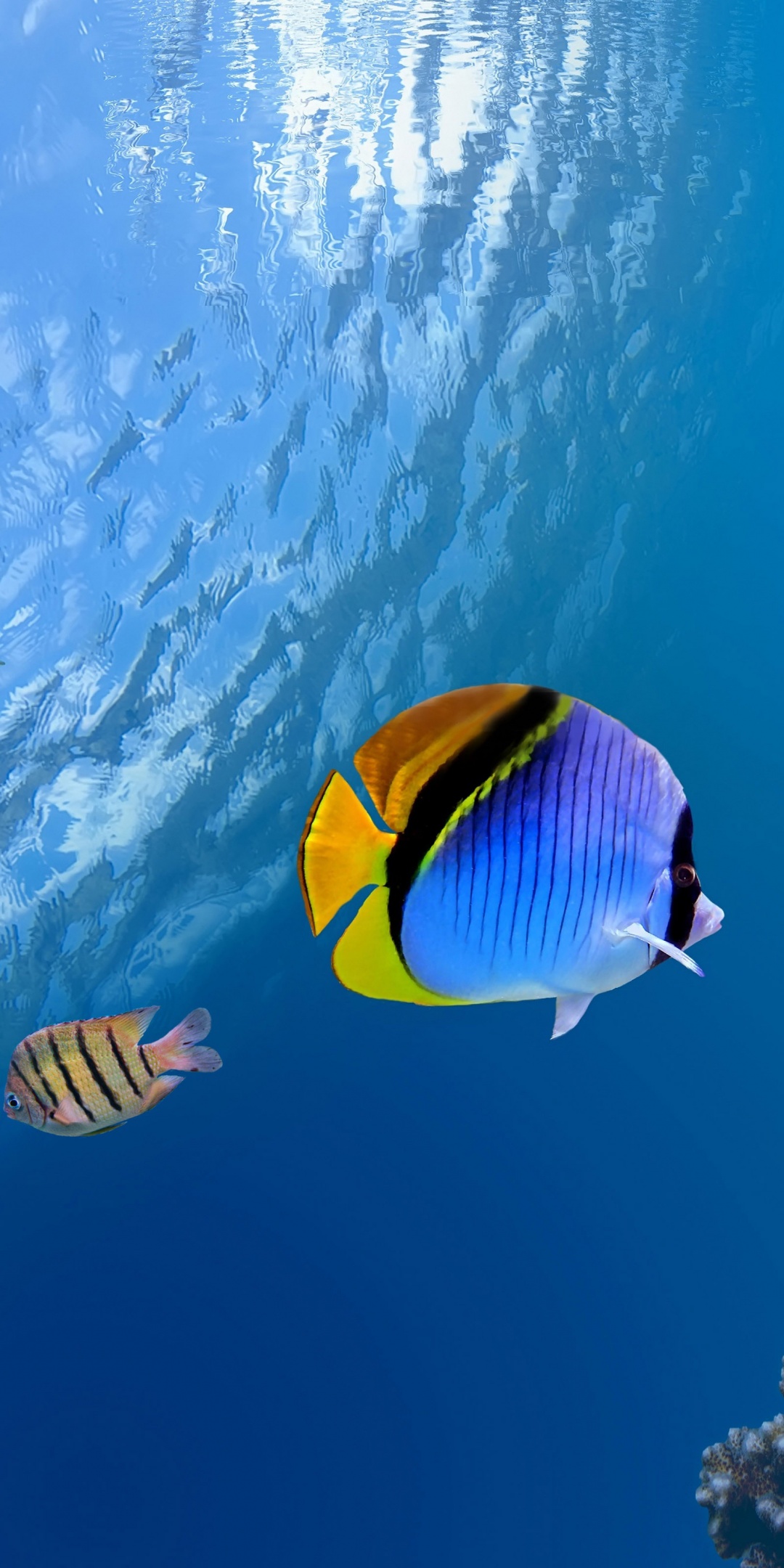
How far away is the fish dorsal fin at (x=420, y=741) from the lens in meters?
0.79

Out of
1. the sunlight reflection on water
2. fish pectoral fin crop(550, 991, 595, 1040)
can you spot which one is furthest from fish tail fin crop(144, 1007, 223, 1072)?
the sunlight reflection on water

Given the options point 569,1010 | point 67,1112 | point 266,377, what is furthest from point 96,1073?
point 266,377

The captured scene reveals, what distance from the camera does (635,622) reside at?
75.5ft

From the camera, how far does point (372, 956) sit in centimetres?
79

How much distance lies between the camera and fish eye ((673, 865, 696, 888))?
87 centimetres

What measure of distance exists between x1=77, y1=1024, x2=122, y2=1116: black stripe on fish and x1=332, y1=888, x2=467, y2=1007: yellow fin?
1.74 m

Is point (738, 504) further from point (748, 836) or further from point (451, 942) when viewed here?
point (451, 942)

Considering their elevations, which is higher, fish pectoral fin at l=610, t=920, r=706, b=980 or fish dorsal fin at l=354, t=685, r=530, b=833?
fish dorsal fin at l=354, t=685, r=530, b=833

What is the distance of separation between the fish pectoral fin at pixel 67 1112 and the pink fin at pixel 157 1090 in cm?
17

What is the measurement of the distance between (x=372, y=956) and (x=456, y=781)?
0.18 m

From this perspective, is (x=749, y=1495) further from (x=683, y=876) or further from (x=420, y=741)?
(x=420, y=741)

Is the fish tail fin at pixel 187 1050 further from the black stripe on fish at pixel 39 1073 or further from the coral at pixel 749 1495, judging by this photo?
the coral at pixel 749 1495

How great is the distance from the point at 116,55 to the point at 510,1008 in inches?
790

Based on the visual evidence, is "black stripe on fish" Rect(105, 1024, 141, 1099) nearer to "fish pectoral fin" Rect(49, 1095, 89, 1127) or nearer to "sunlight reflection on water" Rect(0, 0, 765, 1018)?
"fish pectoral fin" Rect(49, 1095, 89, 1127)
